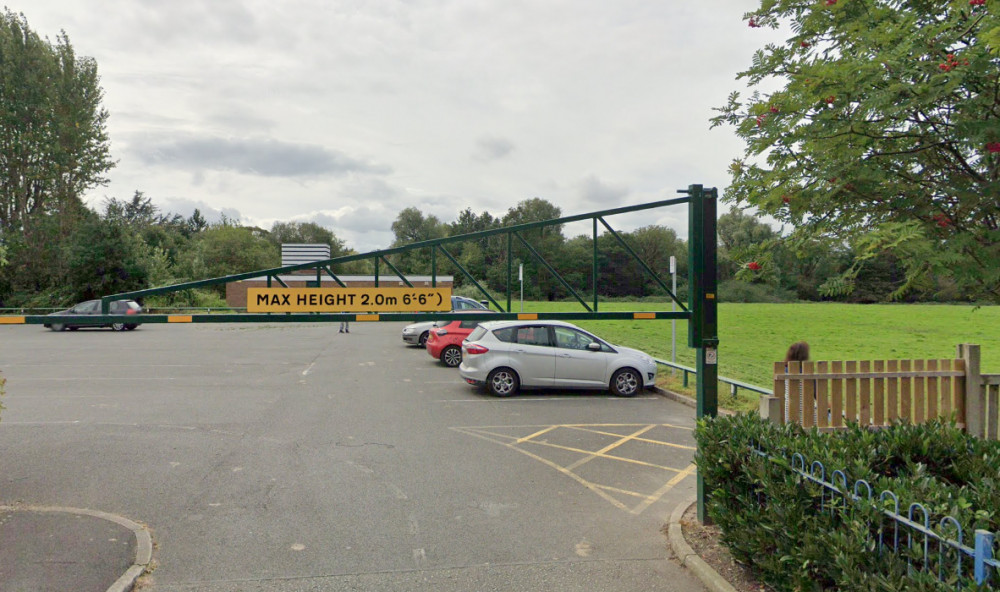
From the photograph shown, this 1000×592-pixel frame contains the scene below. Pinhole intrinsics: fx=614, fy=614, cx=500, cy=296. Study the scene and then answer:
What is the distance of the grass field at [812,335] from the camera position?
17516 millimetres

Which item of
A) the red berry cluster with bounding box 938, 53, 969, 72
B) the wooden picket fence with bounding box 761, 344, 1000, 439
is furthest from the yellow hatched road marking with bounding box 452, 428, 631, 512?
the red berry cluster with bounding box 938, 53, 969, 72

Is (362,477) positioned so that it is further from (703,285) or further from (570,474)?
(703,285)

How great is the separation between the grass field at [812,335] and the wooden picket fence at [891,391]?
1.71 meters

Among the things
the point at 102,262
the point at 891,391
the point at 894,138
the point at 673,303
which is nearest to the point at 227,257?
the point at 102,262

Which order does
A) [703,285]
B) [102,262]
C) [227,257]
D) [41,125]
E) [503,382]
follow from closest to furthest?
1. [703,285]
2. [503,382]
3. [102,262]
4. [41,125]
5. [227,257]

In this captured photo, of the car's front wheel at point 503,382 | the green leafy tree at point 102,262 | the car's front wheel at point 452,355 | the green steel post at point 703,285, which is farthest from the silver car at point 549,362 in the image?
the green leafy tree at point 102,262

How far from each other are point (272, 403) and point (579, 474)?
651 cm

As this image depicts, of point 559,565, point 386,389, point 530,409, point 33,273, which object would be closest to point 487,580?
point 559,565

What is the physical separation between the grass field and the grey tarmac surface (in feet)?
6.82

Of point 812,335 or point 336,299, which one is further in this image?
point 812,335

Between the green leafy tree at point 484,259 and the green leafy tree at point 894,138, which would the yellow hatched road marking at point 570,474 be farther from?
the green leafy tree at point 894,138

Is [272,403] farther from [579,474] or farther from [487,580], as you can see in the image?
[487,580]

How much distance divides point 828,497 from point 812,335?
29.1 metres

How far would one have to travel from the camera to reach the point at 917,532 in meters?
2.89
